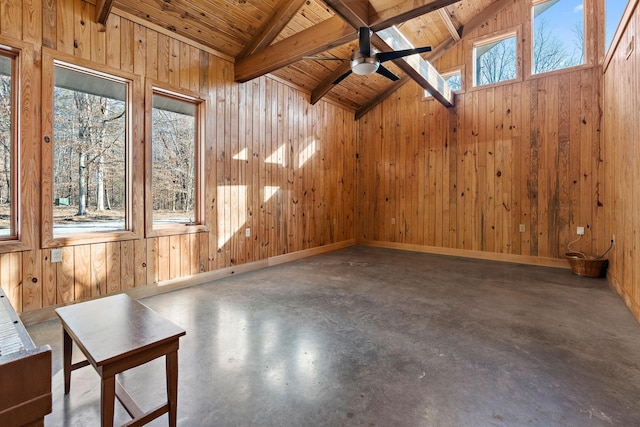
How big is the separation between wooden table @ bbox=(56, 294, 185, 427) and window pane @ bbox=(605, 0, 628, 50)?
5583 millimetres

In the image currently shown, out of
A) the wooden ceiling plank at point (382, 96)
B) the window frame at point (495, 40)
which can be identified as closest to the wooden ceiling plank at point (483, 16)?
the window frame at point (495, 40)

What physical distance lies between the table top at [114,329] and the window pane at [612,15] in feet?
18.3

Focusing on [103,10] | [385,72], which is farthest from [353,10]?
[103,10]

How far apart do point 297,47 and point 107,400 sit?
400 centimetres

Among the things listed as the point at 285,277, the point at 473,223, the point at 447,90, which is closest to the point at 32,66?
the point at 285,277

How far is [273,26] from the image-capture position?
3992mm

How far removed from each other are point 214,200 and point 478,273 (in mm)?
4021

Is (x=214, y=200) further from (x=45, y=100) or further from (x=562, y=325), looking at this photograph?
(x=562, y=325)

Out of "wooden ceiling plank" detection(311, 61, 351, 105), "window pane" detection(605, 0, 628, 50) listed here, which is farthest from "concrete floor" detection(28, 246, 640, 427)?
"wooden ceiling plank" detection(311, 61, 351, 105)

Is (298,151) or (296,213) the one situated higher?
(298,151)

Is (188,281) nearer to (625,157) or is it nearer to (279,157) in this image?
(279,157)

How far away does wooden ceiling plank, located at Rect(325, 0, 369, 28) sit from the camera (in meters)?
2.85

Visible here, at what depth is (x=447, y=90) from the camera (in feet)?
17.7

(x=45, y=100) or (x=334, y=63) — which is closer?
(x=45, y=100)
